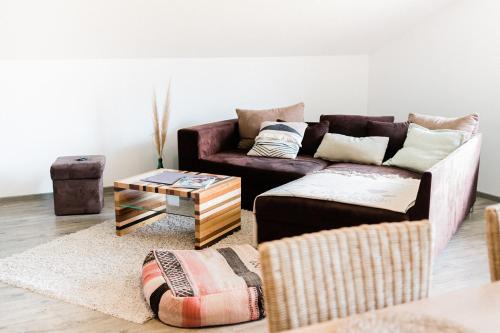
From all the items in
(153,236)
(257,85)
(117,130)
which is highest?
(257,85)

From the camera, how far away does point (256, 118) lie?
5.06 m

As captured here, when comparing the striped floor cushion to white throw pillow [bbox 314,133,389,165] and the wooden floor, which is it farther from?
white throw pillow [bbox 314,133,389,165]

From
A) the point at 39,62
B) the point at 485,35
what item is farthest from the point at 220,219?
the point at 485,35

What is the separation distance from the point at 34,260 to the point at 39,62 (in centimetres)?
196

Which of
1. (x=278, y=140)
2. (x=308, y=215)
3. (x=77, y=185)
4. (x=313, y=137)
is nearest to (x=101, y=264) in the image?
(x=77, y=185)

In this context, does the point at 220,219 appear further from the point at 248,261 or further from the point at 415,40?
the point at 415,40

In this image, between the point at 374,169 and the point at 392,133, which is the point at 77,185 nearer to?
the point at 374,169

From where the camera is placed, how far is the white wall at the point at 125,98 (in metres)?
4.79

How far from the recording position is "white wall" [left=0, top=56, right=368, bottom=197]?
188 inches

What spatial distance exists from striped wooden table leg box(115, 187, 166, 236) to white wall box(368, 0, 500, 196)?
2.83m

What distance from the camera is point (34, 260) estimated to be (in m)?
3.53

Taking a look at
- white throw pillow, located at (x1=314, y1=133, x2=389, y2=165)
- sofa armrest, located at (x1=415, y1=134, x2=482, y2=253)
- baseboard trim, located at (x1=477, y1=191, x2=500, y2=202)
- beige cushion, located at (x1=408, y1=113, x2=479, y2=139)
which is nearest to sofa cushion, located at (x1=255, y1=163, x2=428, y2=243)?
sofa armrest, located at (x1=415, y1=134, x2=482, y2=253)

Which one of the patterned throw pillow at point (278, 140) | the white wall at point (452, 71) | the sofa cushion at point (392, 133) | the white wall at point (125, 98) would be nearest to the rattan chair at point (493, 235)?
the sofa cushion at point (392, 133)

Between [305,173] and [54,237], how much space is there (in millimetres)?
1884
